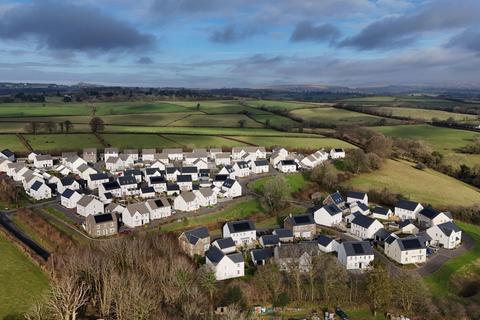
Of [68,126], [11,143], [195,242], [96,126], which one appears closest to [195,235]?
[195,242]

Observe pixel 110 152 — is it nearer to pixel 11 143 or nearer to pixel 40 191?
pixel 40 191

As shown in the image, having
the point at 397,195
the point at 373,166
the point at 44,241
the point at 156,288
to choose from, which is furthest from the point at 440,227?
the point at 44,241

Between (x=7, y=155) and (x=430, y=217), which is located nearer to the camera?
(x=430, y=217)

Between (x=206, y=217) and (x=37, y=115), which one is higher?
(x=37, y=115)

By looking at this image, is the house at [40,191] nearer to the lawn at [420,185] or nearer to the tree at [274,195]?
the tree at [274,195]

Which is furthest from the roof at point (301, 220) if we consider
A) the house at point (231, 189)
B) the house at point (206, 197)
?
the house at point (231, 189)

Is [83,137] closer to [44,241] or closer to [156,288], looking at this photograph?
[44,241]

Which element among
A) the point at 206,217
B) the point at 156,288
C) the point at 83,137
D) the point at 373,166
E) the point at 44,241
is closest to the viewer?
the point at 156,288

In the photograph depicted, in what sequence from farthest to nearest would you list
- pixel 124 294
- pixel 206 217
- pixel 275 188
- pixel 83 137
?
pixel 83 137 → pixel 275 188 → pixel 206 217 → pixel 124 294
